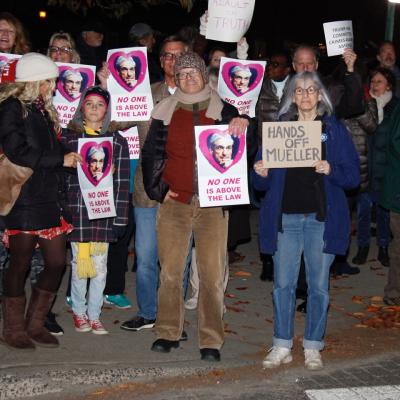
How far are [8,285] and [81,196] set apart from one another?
3.05 feet

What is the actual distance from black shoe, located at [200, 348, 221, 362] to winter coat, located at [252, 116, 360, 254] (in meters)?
0.89

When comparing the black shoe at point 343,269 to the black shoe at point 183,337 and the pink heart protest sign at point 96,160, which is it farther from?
the pink heart protest sign at point 96,160

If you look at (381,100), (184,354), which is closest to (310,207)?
(184,354)

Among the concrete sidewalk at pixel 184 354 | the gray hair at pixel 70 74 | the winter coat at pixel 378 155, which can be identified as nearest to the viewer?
the concrete sidewalk at pixel 184 354

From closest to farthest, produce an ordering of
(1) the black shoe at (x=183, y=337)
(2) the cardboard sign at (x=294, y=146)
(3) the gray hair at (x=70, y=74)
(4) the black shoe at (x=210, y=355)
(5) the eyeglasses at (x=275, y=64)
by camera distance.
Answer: (2) the cardboard sign at (x=294, y=146), (4) the black shoe at (x=210, y=355), (1) the black shoe at (x=183, y=337), (3) the gray hair at (x=70, y=74), (5) the eyeglasses at (x=275, y=64)

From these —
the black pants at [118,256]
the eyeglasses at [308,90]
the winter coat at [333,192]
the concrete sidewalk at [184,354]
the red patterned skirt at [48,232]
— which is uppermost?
the eyeglasses at [308,90]

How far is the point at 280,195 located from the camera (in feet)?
20.6

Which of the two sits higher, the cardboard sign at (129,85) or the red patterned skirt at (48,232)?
the cardboard sign at (129,85)

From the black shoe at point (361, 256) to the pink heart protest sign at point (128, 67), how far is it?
4.22 meters

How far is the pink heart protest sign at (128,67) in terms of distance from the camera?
7.25 m

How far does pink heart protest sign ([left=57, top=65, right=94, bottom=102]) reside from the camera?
735 centimetres

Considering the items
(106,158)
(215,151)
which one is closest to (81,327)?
(106,158)

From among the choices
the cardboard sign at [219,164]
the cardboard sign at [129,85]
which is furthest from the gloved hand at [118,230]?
the cardboard sign at [219,164]

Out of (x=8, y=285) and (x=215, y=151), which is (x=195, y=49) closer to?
(x=215, y=151)
